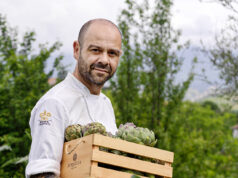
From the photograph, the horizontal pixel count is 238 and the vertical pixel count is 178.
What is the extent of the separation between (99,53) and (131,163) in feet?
3.16

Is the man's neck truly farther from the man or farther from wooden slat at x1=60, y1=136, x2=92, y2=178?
wooden slat at x1=60, y1=136, x2=92, y2=178

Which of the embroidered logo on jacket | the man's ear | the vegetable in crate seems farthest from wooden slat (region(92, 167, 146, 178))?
the man's ear

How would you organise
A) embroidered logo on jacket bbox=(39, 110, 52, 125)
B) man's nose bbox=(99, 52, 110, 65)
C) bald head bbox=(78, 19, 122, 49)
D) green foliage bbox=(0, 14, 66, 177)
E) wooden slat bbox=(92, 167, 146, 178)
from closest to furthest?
wooden slat bbox=(92, 167, 146, 178)
embroidered logo on jacket bbox=(39, 110, 52, 125)
man's nose bbox=(99, 52, 110, 65)
bald head bbox=(78, 19, 122, 49)
green foliage bbox=(0, 14, 66, 177)

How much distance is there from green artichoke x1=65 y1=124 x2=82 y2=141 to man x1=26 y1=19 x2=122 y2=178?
0.05m

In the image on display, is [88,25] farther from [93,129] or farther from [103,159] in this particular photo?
[103,159]

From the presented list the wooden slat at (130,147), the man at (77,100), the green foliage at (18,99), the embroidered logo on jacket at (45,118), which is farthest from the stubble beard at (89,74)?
the green foliage at (18,99)

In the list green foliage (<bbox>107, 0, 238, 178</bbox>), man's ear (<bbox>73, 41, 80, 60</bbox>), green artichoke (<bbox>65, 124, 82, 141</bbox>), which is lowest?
green artichoke (<bbox>65, 124, 82, 141</bbox>)

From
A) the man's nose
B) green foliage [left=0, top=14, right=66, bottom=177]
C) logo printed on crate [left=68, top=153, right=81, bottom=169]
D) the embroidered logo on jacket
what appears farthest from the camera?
green foliage [left=0, top=14, right=66, bottom=177]

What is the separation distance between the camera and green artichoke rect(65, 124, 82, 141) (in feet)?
9.26

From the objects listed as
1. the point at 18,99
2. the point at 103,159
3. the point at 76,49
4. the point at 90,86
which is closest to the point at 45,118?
the point at 103,159

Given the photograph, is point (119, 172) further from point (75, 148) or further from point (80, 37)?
point (80, 37)

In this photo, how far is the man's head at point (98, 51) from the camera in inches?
122

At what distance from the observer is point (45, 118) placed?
2785mm

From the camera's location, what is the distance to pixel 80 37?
326 cm
